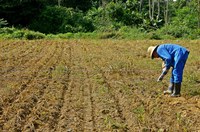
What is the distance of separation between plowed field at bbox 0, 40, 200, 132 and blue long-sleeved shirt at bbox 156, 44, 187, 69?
777 millimetres

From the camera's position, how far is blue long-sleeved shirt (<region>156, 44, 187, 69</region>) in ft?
27.5

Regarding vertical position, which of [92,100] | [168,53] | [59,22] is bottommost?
[59,22]

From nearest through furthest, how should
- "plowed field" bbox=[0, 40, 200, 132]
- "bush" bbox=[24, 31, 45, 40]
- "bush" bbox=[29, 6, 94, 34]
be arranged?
1. "plowed field" bbox=[0, 40, 200, 132]
2. "bush" bbox=[24, 31, 45, 40]
3. "bush" bbox=[29, 6, 94, 34]

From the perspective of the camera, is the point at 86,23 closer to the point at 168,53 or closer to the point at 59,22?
the point at 59,22

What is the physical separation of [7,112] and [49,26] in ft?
104

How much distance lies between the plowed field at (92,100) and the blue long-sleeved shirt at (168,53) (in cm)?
78

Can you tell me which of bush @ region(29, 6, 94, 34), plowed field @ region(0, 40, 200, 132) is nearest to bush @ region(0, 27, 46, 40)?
bush @ region(29, 6, 94, 34)

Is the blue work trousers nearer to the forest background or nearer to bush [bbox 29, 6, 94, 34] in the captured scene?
the forest background

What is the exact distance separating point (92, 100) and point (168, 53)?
6.17 ft

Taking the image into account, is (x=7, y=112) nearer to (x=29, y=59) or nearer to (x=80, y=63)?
(x=80, y=63)

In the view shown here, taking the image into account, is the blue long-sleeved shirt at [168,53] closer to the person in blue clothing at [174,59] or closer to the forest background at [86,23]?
the person in blue clothing at [174,59]

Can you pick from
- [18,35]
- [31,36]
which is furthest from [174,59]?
[31,36]

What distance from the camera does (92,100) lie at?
Answer: 8.32m

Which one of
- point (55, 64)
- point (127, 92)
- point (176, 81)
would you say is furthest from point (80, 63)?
point (176, 81)
